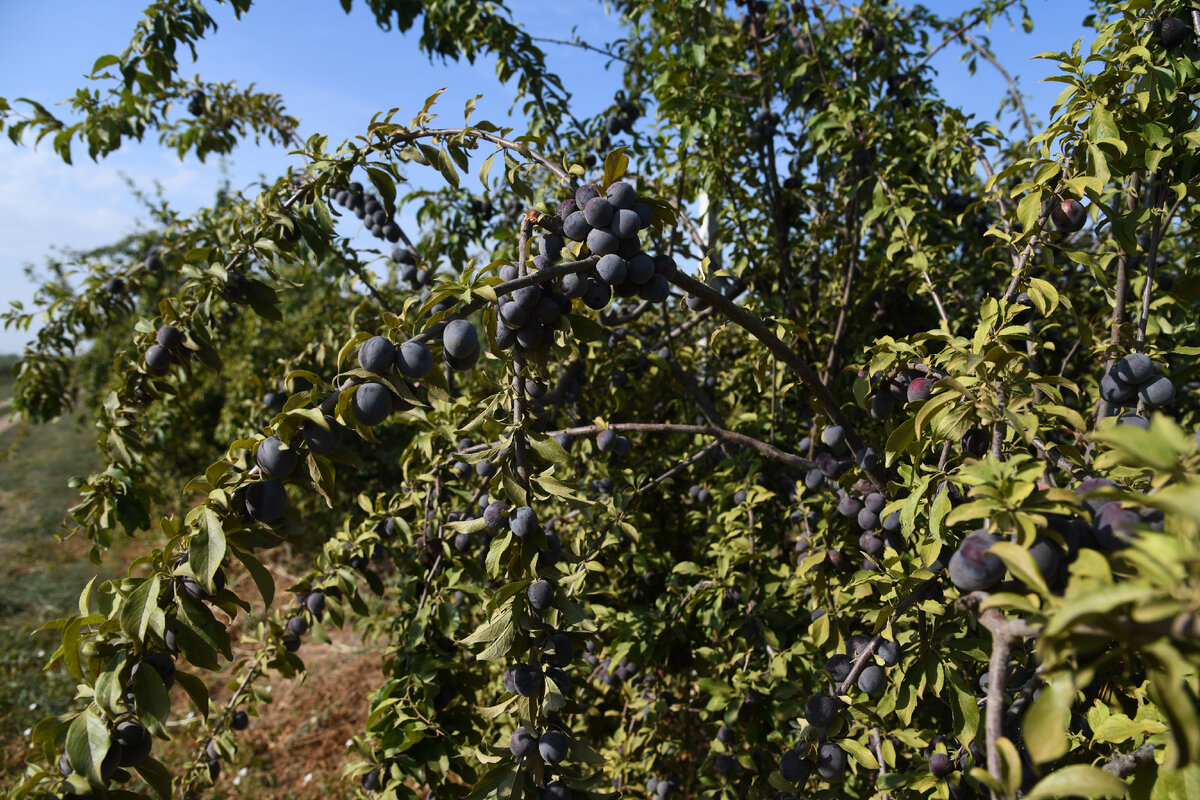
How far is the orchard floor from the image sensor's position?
4.29m

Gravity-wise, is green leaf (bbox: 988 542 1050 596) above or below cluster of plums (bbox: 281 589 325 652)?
above

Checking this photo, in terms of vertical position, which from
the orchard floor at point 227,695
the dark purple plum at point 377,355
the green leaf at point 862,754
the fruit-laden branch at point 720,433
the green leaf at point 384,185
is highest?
the green leaf at point 384,185

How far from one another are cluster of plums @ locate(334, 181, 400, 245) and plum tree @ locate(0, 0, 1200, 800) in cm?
4

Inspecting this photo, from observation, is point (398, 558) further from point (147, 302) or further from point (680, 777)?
point (147, 302)

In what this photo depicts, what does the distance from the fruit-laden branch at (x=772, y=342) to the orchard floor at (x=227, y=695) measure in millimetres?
2006

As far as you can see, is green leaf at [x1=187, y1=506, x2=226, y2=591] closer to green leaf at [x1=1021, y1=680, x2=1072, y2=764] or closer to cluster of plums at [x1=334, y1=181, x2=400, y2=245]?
green leaf at [x1=1021, y1=680, x2=1072, y2=764]

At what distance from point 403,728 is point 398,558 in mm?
745

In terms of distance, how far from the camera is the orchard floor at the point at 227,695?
429 centimetres

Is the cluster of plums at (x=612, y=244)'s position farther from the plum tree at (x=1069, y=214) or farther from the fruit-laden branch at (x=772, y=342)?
the plum tree at (x=1069, y=214)

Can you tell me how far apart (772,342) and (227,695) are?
550 cm

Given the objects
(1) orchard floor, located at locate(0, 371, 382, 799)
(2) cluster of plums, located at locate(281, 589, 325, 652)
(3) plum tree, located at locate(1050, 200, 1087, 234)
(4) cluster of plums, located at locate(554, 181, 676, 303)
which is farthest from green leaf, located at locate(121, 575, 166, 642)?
(3) plum tree, located at locate(1050, 200, 1087, 234)

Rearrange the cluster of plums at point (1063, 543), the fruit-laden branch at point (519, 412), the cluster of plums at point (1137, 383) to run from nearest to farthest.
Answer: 1. the cluster of plums at point (1063, 543)
2. the fruit-laden branch at point (519, 412)
3. the cluster of plums at point (1137, 383)

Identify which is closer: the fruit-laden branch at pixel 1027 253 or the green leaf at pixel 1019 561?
the green leaf at pixel 1019 561

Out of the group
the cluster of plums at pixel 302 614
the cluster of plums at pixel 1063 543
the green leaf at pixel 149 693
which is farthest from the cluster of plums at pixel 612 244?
the cluster of plums at pixel 302 614
